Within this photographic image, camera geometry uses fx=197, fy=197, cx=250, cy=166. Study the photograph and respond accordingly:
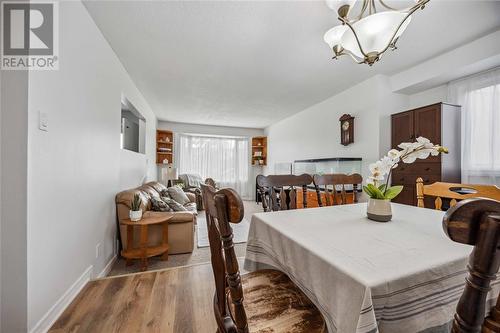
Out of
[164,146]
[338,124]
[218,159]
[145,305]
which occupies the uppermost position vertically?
[338,124]

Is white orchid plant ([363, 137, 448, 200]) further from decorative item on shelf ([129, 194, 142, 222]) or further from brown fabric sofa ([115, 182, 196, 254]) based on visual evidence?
decorative item on shelf ([129, 194, 142, 222])

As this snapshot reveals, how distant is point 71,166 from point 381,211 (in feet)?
7.07

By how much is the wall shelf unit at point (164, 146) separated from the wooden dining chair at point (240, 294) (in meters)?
5.52

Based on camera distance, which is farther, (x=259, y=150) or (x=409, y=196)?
(x=259, y=150)

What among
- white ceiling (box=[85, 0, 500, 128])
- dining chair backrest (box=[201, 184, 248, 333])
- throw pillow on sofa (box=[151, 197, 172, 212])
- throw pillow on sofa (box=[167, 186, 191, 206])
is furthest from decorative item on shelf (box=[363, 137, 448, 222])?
throw pillow on sofa (box=[167, 186, 191, 206])

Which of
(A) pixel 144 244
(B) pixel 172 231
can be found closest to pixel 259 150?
(B) pixel 172 231

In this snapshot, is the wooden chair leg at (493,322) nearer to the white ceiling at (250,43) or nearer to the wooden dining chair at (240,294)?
the wooden dining chair at (240,294)

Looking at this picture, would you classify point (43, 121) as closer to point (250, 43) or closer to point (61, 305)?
point (61, 305)

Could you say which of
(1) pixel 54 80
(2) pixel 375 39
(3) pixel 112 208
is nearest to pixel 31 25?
(1) pixel 54 80

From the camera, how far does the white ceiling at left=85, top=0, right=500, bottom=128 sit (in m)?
1.72

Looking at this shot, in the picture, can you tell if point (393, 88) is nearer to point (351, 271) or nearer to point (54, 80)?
point (351, 271)

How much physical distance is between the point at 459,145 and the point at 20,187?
416 cm

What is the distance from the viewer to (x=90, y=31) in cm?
182

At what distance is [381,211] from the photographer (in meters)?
1.10
